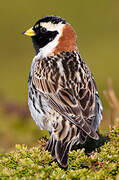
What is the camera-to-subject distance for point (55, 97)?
8430 mm

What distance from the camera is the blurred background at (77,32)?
3569 cm

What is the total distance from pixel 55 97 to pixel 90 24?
39507 mm

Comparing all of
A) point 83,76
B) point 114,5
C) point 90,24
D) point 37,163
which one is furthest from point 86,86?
point 114,5

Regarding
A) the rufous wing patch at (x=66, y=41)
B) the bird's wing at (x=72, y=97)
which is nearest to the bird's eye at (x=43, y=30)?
the rufous wing patch at (x=66, y=41)

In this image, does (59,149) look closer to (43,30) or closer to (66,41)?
(66,41)

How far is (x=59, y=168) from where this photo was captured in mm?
6777

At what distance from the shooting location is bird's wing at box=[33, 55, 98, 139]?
784 cm

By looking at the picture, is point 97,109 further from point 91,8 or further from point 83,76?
point 91,8

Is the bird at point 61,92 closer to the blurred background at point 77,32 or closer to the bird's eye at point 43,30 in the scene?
the bird's eye at point 43,30

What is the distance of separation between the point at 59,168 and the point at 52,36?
13.2 feet

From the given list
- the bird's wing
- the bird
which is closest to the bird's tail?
the bird

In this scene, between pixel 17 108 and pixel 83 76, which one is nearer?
Result: pixel 83 76

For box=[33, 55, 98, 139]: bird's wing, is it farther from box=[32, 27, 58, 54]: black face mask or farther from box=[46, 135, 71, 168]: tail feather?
box=[32, 27, 58, 54]: black face mask

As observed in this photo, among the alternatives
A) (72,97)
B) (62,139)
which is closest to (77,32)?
(72,97)
